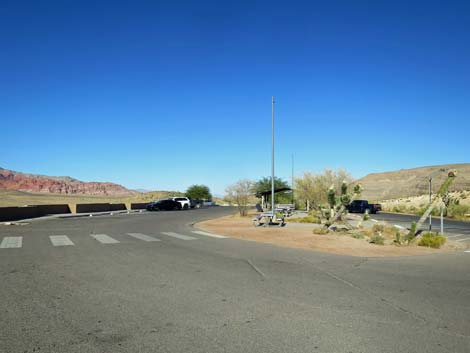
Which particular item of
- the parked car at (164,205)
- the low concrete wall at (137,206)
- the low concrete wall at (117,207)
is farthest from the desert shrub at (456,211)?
the low concrete wall at (137,206)

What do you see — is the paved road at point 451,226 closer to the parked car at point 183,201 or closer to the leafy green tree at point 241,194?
the leafy green tree at point 241,194

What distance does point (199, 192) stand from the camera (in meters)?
90.4

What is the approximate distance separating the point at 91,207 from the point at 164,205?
11.5m

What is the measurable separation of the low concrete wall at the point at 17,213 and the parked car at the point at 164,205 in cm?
1792

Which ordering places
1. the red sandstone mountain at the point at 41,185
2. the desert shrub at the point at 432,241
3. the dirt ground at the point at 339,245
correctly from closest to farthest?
the dirt ground at the point at 339,245, the desert shrub at the point at 432,241, the red sandstone mountain at the point at 41,185

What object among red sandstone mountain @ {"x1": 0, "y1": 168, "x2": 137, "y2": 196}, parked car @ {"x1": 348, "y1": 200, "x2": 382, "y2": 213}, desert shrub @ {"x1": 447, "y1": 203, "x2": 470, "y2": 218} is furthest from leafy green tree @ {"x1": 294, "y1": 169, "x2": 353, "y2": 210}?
red sandstone mountain @ {"x1": 0, "y1": 168, "x2": 137, "y2": 196}

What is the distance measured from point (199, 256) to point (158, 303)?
5276 millimetres

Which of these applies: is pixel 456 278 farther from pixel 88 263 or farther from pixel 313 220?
pixel 313 220

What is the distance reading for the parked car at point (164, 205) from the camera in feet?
166

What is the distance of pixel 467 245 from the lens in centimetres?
1583

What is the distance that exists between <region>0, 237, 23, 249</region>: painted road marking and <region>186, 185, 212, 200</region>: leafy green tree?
7338 cm

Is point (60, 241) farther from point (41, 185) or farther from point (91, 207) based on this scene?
point (41, 185)

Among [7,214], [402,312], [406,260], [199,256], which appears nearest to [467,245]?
[406,260]

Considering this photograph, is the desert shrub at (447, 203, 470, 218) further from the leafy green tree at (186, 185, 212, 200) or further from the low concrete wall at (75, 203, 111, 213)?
the leafy green tree at (186, 185, 212, 200)
